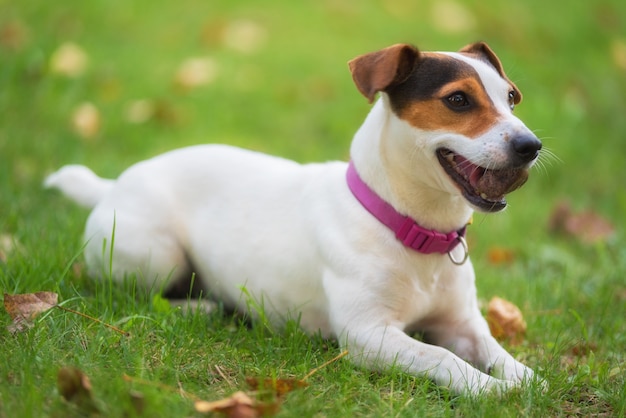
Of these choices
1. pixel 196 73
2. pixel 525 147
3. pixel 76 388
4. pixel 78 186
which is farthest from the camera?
pixel 196 73

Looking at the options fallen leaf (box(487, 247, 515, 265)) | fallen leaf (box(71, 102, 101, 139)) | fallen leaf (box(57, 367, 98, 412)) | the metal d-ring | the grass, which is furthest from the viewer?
fallen leaf (box(71, 102, 101, 139))

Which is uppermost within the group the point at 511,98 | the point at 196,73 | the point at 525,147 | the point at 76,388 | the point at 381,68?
the point at 381,68

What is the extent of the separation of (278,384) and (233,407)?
28cm

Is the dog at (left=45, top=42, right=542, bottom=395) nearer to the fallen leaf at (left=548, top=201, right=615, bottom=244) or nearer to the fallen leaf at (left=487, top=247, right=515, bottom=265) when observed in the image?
the fallen leaf at (left=487, top=247, right=515, bottom=265)

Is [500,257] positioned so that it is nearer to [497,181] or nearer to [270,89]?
[497,181]

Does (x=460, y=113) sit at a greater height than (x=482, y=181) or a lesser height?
greater

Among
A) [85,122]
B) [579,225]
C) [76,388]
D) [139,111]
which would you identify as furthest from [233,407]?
[139,111]

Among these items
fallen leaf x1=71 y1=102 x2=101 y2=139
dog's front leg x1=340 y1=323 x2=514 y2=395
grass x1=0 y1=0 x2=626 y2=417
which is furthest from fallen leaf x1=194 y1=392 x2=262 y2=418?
fallen leaf x1=71 y1=102 x2=101 y2=139

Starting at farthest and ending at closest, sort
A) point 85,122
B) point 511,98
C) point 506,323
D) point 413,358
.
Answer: point 85,122, point 506,323, point 511,98, point 413,358

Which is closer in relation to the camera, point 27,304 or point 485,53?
point 27,304

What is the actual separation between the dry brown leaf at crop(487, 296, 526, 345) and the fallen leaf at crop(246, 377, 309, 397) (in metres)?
1.25

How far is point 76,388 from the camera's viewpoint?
2.24 metres

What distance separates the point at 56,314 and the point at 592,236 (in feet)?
11.7

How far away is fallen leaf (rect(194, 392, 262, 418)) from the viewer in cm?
222
